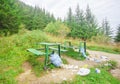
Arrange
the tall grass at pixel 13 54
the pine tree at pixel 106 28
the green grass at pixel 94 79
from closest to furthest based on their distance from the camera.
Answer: the green grass at pixel 94 79 → the tall grass at pixel 13 54 → the pine tree at pixel 106 28

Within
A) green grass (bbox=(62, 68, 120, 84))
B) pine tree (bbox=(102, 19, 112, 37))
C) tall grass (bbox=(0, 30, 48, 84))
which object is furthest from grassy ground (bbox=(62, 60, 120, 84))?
pine tree (bbox=(102, 19, 112, 37))

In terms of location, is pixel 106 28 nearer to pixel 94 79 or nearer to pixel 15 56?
pixel 15 56

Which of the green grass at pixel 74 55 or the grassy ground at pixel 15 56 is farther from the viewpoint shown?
the green grass at pixel 74 55

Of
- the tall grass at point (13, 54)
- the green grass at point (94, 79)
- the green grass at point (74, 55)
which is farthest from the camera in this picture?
the green grass at point (74, 55)

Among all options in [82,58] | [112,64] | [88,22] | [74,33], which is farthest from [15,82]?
[88,22]

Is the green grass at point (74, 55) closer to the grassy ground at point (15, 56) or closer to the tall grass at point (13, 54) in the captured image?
the grassy ground at point (15, 56)

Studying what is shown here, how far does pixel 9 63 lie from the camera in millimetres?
6500

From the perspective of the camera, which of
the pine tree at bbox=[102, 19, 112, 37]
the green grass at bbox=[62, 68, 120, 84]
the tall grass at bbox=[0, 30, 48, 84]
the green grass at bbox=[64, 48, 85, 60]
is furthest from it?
the pine tree at bbox=[102, 19, 112, 37]

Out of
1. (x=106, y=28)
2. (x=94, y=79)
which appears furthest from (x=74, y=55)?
(x=106, y=28)

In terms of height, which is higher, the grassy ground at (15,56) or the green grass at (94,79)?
the grassy ground at (15,56)

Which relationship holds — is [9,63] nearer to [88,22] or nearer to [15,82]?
[15,82]

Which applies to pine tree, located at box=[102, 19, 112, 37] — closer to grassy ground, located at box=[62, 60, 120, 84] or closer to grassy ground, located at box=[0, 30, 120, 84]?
grassy ground, located at box=[0, 30, 120, 84]

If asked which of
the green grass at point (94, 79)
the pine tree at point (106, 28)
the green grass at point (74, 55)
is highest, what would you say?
the pine tree at point (106, 28)

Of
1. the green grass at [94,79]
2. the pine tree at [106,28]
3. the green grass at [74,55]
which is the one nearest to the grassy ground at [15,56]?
the green grass at [74,55]
